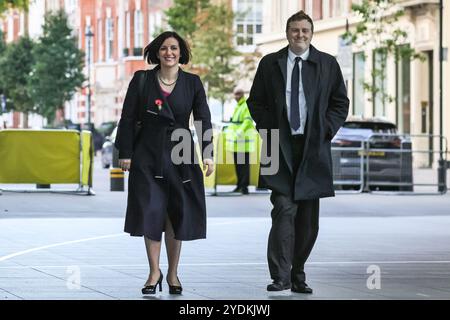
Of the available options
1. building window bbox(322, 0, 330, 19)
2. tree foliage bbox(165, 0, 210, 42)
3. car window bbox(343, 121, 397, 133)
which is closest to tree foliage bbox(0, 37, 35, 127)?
tree foliage bbox(165, 0, 210, 42)

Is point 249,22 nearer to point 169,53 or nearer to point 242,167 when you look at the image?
point 242,167

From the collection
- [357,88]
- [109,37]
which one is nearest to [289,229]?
[357,88]

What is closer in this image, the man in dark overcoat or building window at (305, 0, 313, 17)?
the man in dark overcoat

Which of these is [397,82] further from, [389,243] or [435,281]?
[435,281]

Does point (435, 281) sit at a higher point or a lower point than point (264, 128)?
lower

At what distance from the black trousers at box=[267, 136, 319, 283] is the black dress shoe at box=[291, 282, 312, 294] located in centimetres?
3

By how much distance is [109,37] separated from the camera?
10794 cm

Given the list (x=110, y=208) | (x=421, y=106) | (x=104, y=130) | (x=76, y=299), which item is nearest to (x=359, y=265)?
(x=76, y=299)

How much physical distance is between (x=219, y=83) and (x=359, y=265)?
184ft

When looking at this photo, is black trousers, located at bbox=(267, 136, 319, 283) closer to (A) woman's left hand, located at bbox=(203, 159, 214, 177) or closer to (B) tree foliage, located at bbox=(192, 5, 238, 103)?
(A) woman's left hand, located at bbox=(203, 159, 214, 177)

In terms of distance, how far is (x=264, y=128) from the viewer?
11.6 m

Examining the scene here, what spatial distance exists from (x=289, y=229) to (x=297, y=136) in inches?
26.5

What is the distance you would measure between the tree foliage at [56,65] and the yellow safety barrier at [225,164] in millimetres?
60427

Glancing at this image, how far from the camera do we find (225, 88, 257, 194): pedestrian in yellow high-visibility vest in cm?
2858
